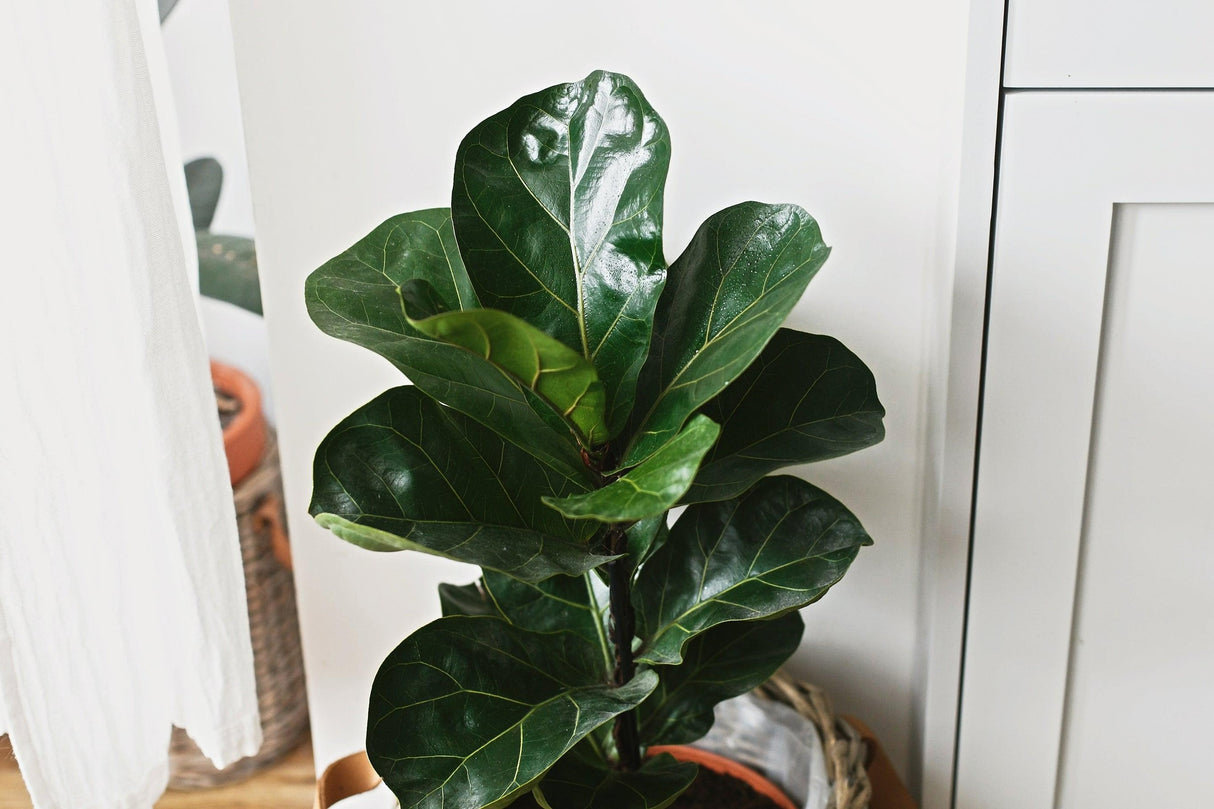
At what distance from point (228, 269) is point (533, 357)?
1065mm

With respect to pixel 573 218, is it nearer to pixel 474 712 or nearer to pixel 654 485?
pixel 654 485

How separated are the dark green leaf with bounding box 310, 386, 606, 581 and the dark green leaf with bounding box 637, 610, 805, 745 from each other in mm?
248

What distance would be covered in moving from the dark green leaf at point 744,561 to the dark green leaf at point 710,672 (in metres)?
0.10

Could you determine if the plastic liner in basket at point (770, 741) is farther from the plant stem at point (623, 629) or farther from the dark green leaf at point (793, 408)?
the dark green leaf at point (793, 408)

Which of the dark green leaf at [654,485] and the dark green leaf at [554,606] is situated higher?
the dark green leaf at [654,485]

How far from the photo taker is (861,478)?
105 cm

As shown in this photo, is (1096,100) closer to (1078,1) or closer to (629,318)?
(1078,1)

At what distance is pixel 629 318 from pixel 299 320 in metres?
0.52

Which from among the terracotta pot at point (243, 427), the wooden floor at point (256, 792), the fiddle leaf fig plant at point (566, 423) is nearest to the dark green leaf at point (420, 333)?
the fiddle leaf fig plant at point (566, 423)

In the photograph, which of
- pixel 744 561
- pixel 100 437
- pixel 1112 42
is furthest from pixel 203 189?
pixel 1112 42

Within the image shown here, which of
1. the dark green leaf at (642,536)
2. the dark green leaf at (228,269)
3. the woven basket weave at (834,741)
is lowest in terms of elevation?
the woven basket weave at (834,741)

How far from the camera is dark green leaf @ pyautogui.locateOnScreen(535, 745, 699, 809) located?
2.58 ft

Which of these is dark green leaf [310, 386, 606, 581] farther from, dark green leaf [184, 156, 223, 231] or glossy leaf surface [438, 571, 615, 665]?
dark green leaf [184, 156, 223, 231]

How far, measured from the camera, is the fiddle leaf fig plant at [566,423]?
2.16 ft
